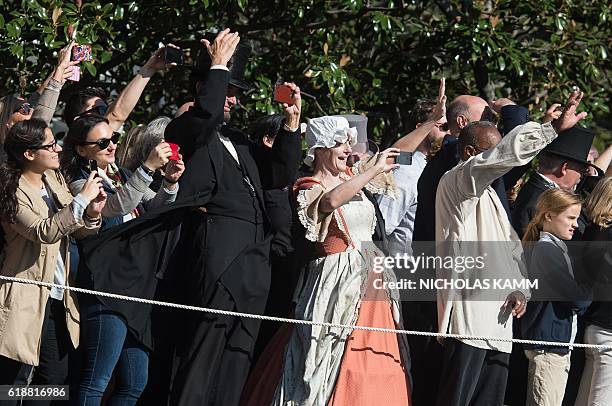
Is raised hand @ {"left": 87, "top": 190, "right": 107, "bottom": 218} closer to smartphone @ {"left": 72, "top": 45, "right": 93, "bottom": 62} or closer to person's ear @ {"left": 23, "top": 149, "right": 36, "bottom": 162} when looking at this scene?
person's ear @ {"left": 23, "top": 149, "right": 36, "bottom": 162}

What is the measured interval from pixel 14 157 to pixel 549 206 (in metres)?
2.73

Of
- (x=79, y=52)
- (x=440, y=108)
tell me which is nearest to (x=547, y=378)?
(x=440, y=108)

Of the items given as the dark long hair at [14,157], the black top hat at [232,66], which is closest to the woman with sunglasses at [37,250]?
the dark long hair at [14,157]

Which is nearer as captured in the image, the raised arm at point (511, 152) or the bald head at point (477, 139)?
the raised arm at point (511, 152)

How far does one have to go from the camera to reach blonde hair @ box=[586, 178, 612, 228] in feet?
20.8

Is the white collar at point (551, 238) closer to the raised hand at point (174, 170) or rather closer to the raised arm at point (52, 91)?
the raised hand at point (174, 170)

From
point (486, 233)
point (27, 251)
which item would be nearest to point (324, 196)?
point (486, 233)

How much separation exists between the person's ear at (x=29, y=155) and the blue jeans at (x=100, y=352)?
2.26ft

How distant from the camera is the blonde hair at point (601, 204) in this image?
634cm

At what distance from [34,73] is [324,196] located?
2762mm

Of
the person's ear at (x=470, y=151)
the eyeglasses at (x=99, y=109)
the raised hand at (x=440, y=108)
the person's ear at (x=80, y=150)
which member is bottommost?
the person's ear at (x=80, y=150)

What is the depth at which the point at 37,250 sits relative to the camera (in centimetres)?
547

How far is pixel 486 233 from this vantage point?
592 cm

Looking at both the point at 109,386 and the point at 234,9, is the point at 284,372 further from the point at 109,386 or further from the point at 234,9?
the point at 234,9
